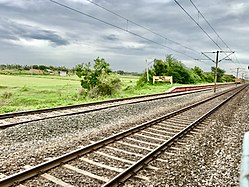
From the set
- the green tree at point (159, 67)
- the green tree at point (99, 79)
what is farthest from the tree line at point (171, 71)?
the green tree at point (99, 79)

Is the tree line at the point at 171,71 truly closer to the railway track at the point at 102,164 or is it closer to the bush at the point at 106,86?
the bush at the point at 106,86

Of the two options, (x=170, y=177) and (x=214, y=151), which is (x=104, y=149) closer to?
(x=170, y=177)

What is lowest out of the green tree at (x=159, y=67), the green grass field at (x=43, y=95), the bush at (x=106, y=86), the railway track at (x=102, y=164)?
the green grass field at (x=43, y=95)

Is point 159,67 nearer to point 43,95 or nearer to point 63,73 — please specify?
point 43,95

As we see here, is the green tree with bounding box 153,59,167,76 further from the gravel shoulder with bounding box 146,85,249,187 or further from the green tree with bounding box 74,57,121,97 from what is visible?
the gravel shoulder with bounding box 146,85,249,187

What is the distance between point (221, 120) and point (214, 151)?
5917 mm

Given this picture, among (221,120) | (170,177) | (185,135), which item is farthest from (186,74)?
(170,177)

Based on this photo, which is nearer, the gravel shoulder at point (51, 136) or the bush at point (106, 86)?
the gravel shoulder at point (51, 136)

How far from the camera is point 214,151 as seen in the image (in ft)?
24.9

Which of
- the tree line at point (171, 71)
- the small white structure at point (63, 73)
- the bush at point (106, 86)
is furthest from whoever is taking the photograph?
the small white structure at point (63, 73)

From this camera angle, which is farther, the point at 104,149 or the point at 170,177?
the point at 104,149

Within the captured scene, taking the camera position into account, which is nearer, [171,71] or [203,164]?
[203,164]

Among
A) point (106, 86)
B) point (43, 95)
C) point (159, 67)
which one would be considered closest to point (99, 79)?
point (106, 86)

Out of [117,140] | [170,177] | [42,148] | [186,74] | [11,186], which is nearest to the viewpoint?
[11,186]
